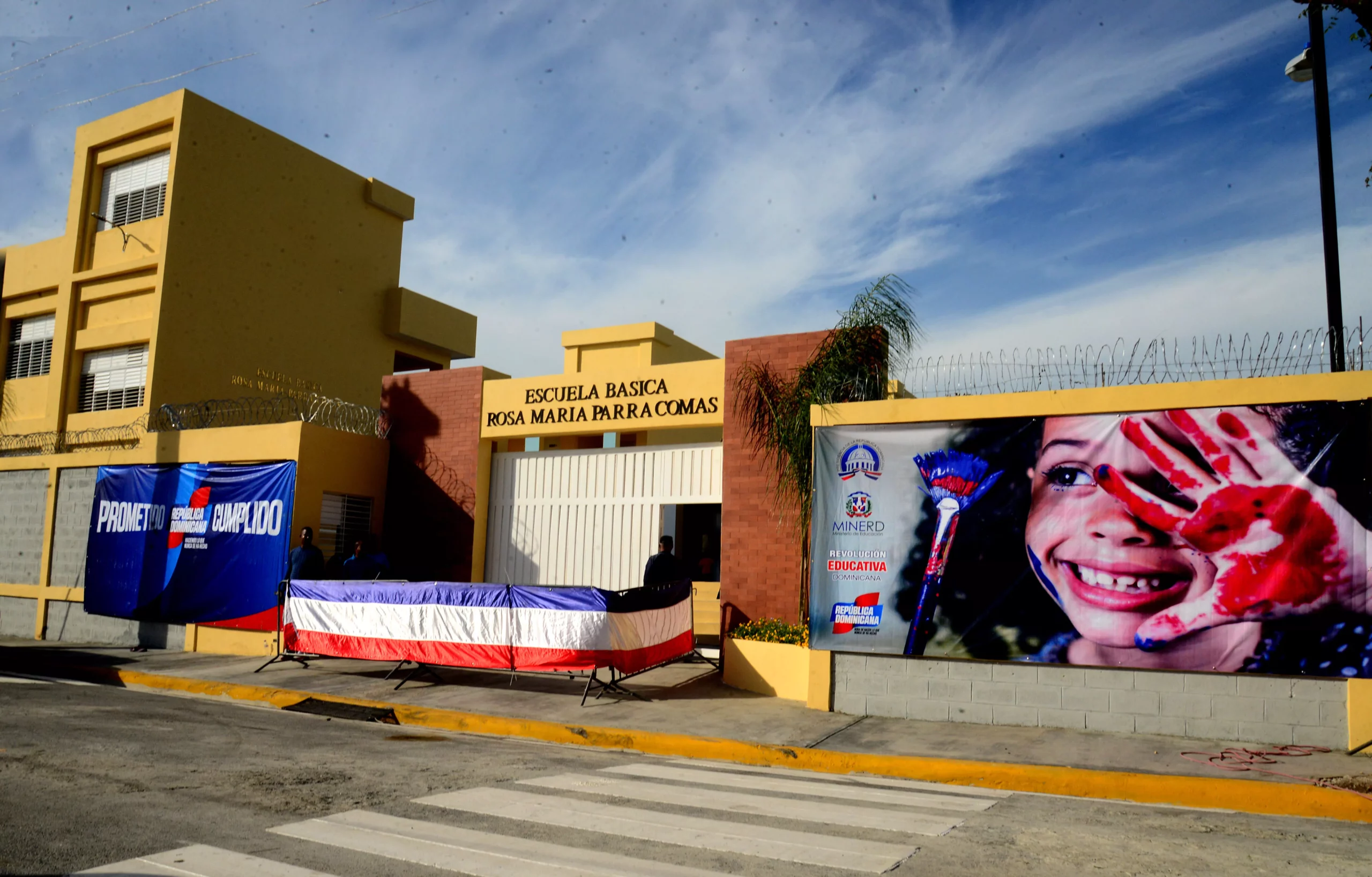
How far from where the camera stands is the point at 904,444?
10.7 meters

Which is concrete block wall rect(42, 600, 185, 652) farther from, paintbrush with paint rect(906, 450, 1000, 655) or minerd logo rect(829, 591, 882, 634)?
paintbrush with paint rect(906, 450, 1000, 655)

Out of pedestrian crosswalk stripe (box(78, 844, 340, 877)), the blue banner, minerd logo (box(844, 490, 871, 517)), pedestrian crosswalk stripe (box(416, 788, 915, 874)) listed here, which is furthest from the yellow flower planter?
the blue banner

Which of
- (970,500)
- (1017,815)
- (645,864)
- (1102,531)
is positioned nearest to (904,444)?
(970,500)

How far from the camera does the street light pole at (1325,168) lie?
33.8 ft

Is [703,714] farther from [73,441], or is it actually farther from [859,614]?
[73,441]

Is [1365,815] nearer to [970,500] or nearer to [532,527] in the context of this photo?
[970,500]

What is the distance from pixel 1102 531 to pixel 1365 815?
342cm

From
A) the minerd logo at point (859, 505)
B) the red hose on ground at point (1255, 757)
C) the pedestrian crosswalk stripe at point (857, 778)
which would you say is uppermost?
the minerd logo at point (859, 505)

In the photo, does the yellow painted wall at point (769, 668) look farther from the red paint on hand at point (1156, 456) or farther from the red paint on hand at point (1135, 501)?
the red paint on hand at point (1156, 456)

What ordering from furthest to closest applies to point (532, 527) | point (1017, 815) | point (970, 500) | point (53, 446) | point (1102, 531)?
point (53, 446) < point (532, 527) < point (970, 500) < point (1102, 531) < point (1017, 815)

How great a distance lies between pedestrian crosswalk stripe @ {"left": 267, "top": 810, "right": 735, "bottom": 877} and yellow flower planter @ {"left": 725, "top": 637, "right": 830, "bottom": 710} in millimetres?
5981

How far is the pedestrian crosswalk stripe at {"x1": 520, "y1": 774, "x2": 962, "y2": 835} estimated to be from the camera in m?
5.75

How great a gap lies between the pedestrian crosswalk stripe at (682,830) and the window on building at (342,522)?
10432 millimetres

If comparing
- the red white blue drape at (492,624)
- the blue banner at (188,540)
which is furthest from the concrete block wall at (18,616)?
the red white blue drape at (492,624)
